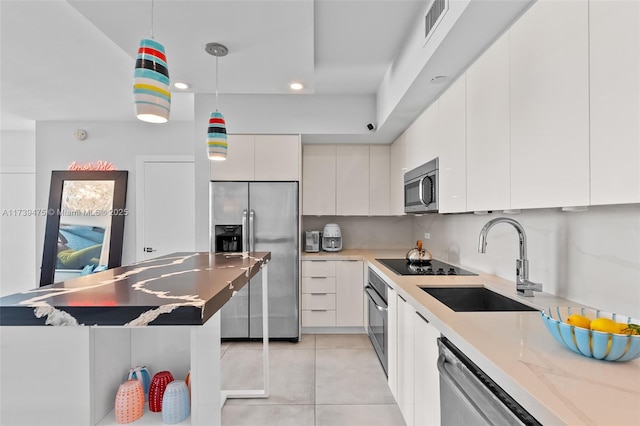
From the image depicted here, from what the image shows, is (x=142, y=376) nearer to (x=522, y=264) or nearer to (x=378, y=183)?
(x=522, y=264)

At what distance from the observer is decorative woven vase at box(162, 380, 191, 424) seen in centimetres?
109

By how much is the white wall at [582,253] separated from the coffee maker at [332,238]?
1934 mm

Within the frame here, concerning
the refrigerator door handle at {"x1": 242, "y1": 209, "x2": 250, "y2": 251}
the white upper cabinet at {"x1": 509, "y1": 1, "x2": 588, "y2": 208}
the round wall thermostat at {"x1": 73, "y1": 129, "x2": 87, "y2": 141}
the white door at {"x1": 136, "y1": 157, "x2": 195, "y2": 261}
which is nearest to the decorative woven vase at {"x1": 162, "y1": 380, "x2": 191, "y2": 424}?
the white upper cabinet at {"x1": 509, "y1": 1, "x2": 588, "y2": 208}

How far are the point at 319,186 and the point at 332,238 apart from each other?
0.65 metres

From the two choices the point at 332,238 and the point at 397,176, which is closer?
the point at 397,176

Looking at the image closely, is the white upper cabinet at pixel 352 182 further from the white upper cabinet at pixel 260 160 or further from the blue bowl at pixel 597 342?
the blue bowl at pixel 597 342

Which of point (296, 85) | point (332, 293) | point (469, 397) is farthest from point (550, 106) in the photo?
point (332, 293)

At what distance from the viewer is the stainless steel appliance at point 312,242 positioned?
13.0 ft

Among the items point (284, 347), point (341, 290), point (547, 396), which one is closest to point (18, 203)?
point (284, 347)

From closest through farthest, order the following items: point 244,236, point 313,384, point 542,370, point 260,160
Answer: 1. point 542,370
2. point 313,384
3. point 244,236
4. point 260,160

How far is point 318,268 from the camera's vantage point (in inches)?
143

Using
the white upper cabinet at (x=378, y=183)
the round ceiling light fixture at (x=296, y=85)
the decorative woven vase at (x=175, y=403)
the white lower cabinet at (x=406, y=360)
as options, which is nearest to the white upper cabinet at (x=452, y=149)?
the white lower cabinet at (x=406, y=360)

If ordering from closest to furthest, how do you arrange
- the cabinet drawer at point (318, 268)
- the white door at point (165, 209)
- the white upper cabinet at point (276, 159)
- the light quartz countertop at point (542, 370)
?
the light quartz countertop at point (542, 370)
the white upper cabinet at point (276, 159)
the cabinet drawer at point (318, 268)
the white door at point (165, 209)

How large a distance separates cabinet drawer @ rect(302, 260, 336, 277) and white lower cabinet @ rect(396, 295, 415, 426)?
1.57 m
